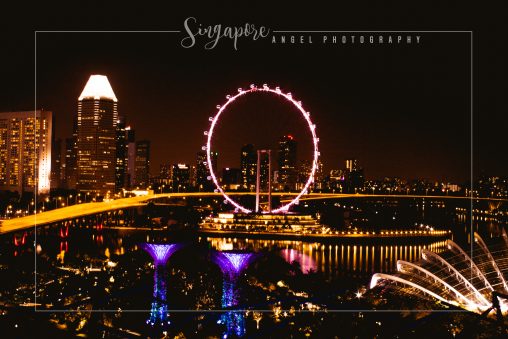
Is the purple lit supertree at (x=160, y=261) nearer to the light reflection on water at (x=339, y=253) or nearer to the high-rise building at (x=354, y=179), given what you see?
the light reflection on water at (x=339, y=253)

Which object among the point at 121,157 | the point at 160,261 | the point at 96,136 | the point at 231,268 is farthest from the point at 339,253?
the point at 121,157

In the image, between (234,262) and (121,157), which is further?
(121,157)

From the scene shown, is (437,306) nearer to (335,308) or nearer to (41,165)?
(335,308)

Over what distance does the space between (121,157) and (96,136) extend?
260 inches

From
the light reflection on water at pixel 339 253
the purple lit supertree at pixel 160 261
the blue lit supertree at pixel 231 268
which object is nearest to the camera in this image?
the blue lit supertree at pixel 231 268

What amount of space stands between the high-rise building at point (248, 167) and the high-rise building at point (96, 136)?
890 cm

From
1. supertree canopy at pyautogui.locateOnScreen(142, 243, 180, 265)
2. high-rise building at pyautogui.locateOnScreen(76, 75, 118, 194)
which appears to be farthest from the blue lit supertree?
high-rise building at pyautogui.locateOnScreen(76, 75, 118, 194)

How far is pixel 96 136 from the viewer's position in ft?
118

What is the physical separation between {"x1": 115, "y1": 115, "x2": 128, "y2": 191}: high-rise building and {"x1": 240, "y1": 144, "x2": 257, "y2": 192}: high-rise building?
34.2 feet

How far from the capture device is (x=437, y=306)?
540cm

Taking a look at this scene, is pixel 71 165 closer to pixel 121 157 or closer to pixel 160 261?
pixel 121 157

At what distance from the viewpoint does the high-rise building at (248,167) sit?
30.2 metres

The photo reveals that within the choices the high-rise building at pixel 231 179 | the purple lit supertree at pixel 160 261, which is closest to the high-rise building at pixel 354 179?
the high-rise building at pixel 231 179

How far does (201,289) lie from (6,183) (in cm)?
2101
